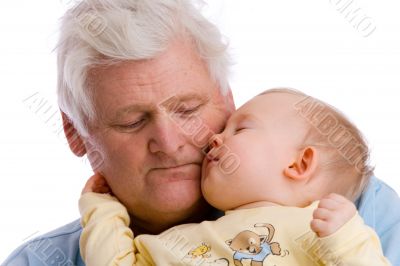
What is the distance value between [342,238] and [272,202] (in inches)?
10.8

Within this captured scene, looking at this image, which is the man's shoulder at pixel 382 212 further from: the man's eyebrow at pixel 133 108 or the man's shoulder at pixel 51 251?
the man's shoulder at pixel 51 251

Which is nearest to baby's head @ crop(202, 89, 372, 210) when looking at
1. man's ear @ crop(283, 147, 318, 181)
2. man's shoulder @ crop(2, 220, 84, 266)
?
man's ear @ crop(283, 147, 318, 181)

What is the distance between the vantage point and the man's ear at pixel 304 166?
6.64 feet

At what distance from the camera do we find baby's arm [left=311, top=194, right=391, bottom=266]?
1779mm

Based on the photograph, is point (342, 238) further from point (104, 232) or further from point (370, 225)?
point (104, 232)

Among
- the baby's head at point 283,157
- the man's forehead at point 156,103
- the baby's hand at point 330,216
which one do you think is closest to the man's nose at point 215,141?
the baby's head at point 283,157

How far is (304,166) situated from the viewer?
2045mm

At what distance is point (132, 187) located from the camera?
2344 millimetres

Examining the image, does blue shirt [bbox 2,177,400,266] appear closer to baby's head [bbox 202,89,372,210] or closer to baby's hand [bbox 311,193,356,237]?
baby's head [bbox 202,89,372,210]

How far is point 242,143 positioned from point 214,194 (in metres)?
0.17

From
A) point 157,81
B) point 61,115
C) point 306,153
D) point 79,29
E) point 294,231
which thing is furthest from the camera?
point 61,115

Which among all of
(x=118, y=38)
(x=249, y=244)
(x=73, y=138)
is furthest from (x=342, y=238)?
(x=73, y=138)

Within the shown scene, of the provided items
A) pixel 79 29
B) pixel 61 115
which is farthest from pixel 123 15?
pixel 61 115

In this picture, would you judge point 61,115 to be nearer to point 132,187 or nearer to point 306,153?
point 132,187
